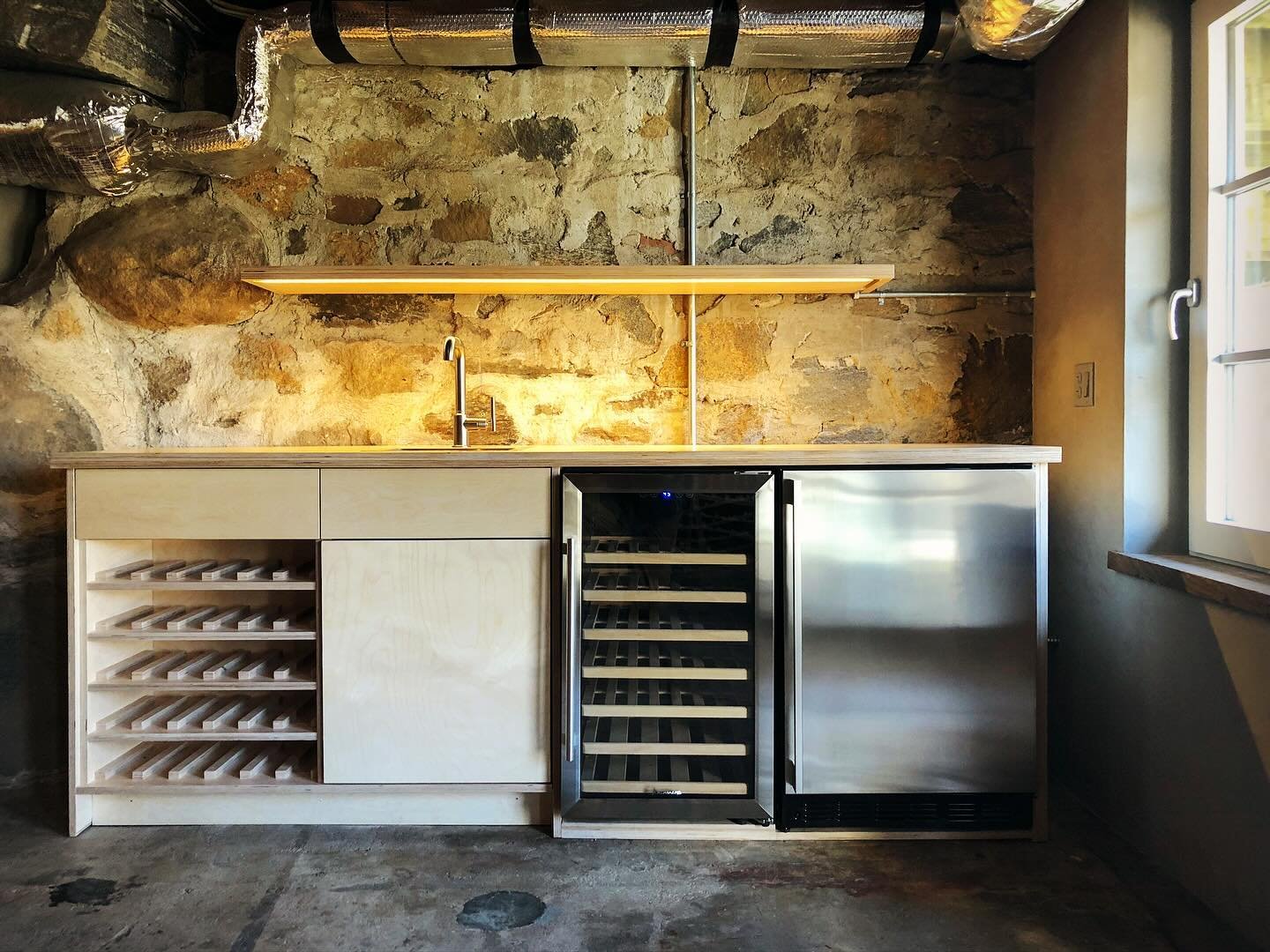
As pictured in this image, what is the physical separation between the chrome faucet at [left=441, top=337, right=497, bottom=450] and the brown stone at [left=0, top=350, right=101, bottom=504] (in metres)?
1.23

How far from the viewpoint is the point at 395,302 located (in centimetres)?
257

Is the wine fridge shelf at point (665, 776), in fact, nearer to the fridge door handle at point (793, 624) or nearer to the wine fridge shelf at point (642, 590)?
the fridge door handle at point (793, 624)

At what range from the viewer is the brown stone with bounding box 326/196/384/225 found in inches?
101

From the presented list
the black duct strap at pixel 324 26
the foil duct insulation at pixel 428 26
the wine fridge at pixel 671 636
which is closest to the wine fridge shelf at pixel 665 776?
the wine fridge at pixel 671 636

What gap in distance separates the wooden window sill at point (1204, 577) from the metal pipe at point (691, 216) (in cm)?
129

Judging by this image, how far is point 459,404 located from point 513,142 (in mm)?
932

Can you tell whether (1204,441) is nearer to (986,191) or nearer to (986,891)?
(986,191)

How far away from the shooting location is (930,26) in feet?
7.45

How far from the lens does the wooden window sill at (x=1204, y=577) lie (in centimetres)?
159

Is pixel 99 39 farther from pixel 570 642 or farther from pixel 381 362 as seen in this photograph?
pixel 570 642

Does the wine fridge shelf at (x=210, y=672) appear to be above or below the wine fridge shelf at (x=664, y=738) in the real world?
above

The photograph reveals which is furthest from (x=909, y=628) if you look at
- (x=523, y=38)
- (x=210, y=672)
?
(x=523, y=38)

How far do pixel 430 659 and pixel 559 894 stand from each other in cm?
66

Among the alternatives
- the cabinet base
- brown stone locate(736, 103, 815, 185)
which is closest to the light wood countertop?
the cabinet base
